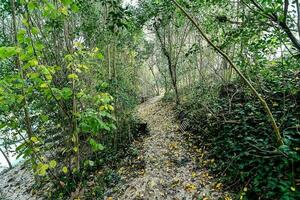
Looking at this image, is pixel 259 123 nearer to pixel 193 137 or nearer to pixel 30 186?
pixel 193 137

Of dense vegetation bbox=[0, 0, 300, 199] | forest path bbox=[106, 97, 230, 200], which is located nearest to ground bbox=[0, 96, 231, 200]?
forest path bbox=[106, 97, 230, 200]

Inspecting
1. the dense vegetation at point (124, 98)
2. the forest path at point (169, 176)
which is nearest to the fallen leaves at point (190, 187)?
the forest path at point (169, 176)

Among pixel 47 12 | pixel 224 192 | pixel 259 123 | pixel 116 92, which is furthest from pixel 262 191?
pixel 116 92

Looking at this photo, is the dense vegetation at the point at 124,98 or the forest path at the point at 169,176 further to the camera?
the forest path at the point at 169,176

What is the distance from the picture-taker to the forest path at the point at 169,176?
15.8 feet

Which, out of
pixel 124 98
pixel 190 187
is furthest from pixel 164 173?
pixel 124 98

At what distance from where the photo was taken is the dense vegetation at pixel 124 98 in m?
2.57

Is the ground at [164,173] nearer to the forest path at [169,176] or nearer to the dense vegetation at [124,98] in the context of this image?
the forest path at [169,176]

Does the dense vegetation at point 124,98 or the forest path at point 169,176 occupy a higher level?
the dense vegetation at point 124,98

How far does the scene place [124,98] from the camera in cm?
734

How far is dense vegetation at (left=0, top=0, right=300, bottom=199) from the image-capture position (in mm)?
2574

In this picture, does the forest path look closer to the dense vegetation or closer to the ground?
the ground

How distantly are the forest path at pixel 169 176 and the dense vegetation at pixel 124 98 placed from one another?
337mm

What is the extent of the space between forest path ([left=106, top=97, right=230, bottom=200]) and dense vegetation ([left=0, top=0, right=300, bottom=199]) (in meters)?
0.34
